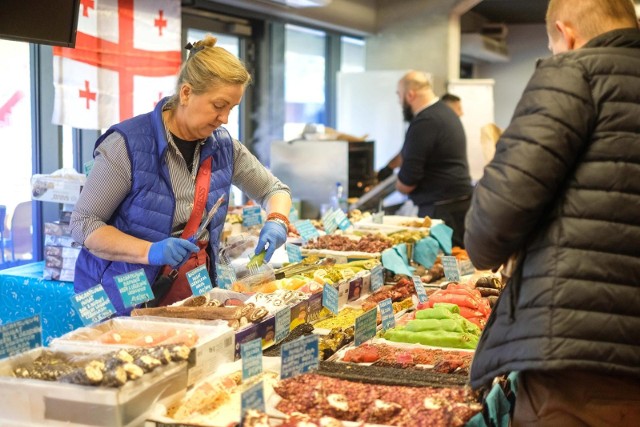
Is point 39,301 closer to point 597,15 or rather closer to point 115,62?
point 115,62

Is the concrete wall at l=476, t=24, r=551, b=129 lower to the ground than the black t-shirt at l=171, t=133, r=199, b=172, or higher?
higher

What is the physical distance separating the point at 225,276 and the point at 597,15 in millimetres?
1968

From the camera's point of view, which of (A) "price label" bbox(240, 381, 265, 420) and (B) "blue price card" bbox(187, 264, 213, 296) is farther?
(B) "blue price card" bbox(187, 264, 213, 296)

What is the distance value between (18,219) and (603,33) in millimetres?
4247

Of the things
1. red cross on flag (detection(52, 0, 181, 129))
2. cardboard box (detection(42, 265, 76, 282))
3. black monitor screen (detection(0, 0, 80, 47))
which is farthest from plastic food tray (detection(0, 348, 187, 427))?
red cross on flag (detection(52, 0, 181, 129))

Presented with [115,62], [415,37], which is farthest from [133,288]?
[415,37]

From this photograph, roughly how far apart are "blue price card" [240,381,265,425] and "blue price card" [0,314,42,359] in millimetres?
706

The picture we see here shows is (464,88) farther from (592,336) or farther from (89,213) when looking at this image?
(592,336)

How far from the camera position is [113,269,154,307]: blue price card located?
3090 millimetres

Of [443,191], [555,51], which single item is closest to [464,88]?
[443,191]

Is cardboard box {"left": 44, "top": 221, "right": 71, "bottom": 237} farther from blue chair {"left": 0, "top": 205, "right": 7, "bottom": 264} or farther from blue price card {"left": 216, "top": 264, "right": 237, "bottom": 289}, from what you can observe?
blue price card {"left": 216, "top": 264, "right": 237, "bottom": 289}

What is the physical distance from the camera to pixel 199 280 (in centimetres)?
342

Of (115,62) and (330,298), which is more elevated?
(115,62)

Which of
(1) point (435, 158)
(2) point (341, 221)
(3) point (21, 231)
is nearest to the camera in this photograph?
(2) point (341, 221)
